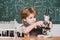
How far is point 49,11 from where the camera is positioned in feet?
8.07

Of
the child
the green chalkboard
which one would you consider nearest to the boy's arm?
the child

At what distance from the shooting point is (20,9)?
2.46 metres

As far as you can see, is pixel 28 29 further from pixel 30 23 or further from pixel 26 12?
pixel 26 12

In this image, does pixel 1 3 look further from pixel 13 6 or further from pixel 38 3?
pixel 38 3

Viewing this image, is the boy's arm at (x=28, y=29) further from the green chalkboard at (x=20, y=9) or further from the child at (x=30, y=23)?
the green chalkboard at (x=20, y=9)

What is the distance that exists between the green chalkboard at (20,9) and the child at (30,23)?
0.17 feet

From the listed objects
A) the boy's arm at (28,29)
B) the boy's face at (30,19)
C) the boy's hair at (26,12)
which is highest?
the boy's hair at (26,12)

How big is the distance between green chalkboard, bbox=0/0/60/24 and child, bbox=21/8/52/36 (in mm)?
51

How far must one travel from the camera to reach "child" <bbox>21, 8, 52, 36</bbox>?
2.45 metres

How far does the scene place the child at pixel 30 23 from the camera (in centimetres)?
245

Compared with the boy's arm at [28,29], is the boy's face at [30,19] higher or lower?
higher

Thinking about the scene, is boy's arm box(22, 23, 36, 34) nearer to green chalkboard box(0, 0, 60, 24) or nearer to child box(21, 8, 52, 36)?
child box(21, 8, 52, 36)

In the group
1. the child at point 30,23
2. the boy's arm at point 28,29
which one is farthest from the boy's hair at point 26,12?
the boy's arm at point 28,29

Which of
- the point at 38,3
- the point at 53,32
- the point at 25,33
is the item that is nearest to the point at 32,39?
the point at 25,33
